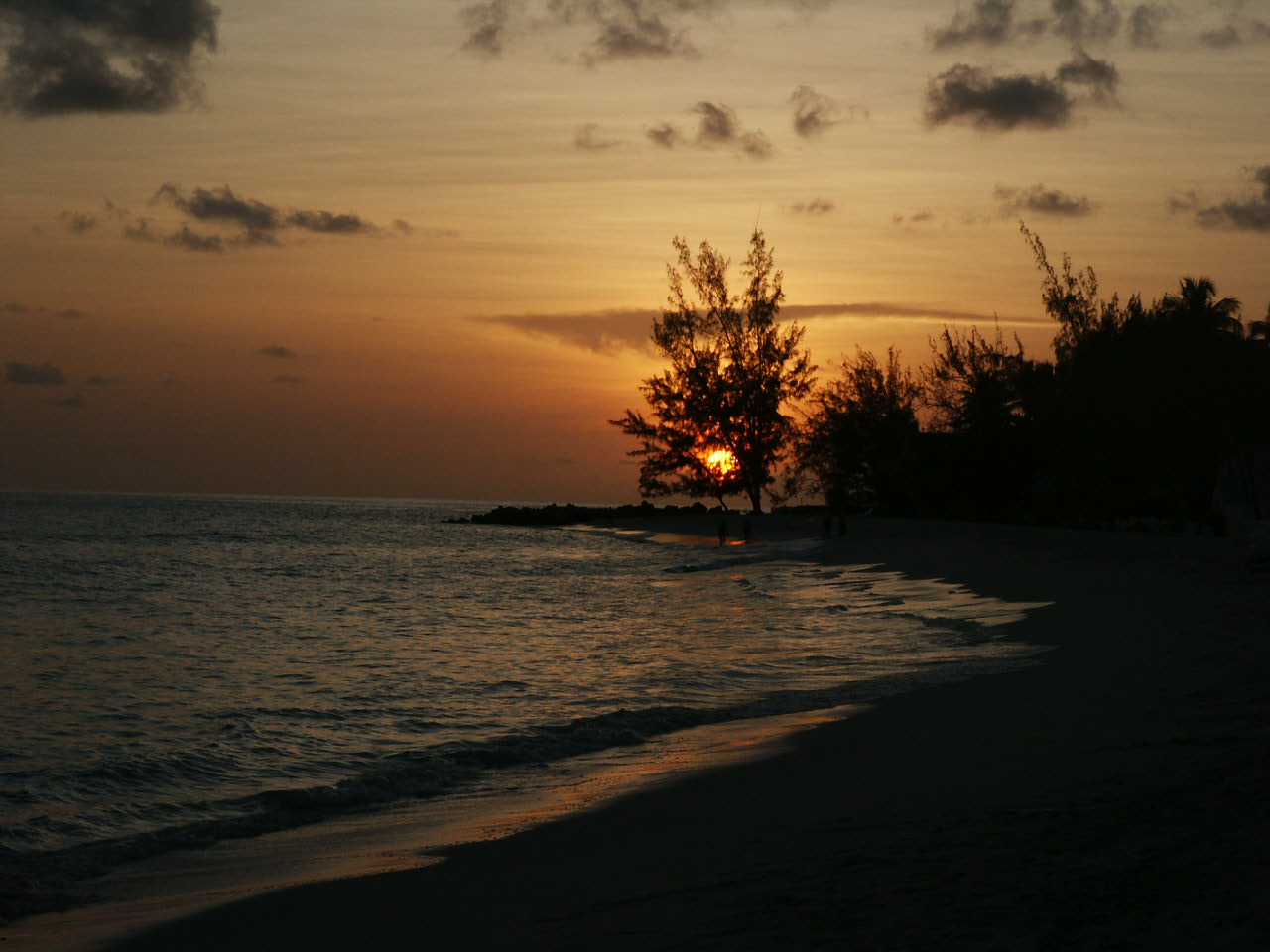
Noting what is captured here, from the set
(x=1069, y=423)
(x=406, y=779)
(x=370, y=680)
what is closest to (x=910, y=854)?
(x=406, y=779)

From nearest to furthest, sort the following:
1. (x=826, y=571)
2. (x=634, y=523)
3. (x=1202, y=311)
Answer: (x=826, y=571)
(x=1202, y=311)
(x=634, y=523)

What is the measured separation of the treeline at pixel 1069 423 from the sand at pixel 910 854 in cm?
4316

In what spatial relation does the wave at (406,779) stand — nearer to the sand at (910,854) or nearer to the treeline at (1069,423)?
the sand at (910,854)

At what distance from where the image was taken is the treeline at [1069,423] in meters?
52.2

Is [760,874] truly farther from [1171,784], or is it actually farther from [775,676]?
[775,676]

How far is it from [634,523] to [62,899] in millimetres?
96997

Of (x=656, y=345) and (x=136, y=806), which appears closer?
(x=136, y=806)

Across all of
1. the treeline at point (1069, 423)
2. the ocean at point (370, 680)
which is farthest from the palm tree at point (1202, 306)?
the ocean at point (370, 680)

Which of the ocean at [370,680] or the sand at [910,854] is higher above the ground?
the sand at [910,854]

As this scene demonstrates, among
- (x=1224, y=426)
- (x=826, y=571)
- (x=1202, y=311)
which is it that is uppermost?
(x=1202, y=311)

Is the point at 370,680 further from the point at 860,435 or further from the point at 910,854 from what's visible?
the point at 860,435

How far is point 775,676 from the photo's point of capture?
18.4 meters

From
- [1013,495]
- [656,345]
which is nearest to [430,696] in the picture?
[1013,495]

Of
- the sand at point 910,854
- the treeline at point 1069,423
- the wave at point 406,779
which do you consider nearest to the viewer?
the sand at point 910,854
